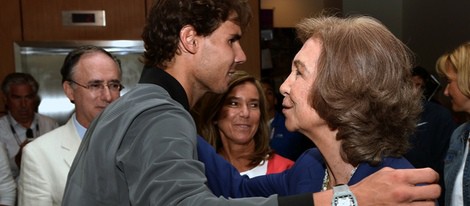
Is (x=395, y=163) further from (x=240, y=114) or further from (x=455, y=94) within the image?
(x=455, y=94)

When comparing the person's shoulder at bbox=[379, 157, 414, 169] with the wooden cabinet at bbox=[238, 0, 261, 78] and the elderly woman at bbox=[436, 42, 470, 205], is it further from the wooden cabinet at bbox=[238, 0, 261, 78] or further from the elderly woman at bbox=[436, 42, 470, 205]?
the wooden cabinet at bbox=[238, 0, 261, 78]

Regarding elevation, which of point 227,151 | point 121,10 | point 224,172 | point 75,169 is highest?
point 121,10

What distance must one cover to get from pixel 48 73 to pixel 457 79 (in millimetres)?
3334

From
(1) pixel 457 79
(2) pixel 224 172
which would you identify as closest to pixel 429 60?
(1) pixel 457 79

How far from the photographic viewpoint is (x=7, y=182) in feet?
8.96

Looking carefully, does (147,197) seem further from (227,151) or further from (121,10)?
(121,10)

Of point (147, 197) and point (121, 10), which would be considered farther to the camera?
point (121, 10)

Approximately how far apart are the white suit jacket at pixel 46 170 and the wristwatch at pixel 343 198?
1507 mm

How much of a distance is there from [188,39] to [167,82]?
0.66 ft

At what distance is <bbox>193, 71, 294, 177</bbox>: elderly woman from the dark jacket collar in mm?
1175

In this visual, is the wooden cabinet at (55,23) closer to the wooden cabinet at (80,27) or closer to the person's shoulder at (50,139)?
the wooden cabinet at (80,27)

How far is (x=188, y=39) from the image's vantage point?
147 cm

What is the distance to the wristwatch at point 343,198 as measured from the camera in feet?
2.87

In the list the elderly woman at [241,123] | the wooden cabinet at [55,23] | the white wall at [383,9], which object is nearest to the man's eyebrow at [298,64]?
the elderly woman at [241,123]
